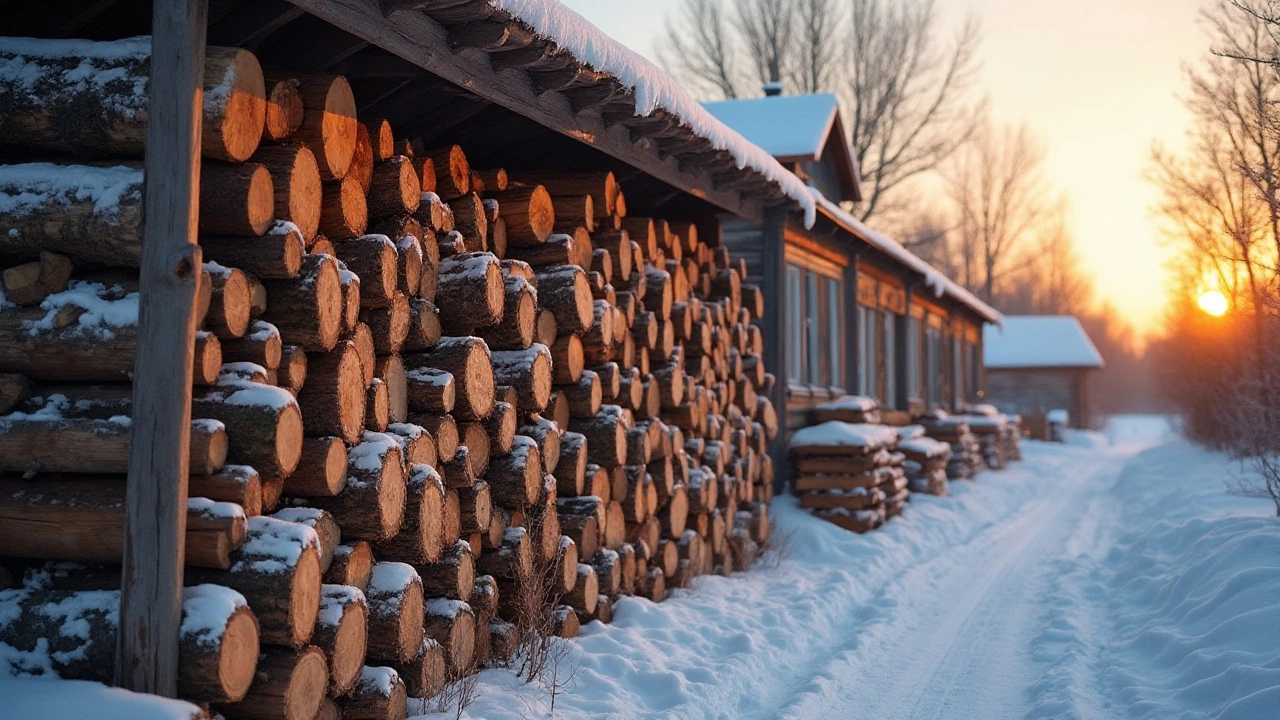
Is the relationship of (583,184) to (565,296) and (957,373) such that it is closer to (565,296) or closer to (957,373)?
(565,296)

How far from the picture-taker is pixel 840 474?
1223 cm

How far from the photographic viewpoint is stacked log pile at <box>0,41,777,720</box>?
3.98m

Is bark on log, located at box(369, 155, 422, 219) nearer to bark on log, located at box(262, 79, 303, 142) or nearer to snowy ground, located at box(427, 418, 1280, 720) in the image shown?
bark on log, located at box(262, 79, 303, 142)

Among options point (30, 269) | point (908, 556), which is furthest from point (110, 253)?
point (908, 556)

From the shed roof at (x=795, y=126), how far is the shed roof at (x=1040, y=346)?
89.8 feet

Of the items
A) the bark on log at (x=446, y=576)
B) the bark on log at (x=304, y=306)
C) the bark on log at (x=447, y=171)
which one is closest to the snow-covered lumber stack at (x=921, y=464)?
the bark on log at (x=447, y=171)

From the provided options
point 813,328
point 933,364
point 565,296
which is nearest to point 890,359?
point 933,364

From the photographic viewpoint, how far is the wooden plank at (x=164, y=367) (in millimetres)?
3697

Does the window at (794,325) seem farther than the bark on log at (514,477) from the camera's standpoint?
Yes

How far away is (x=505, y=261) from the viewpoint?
648 cm

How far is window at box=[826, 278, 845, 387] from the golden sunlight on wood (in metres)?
5.73

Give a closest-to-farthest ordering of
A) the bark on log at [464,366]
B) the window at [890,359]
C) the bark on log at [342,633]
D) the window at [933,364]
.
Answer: the bark on log at [342,633] < the bark on log at [464,366] < the window at [890,359] < the window at [933,364]

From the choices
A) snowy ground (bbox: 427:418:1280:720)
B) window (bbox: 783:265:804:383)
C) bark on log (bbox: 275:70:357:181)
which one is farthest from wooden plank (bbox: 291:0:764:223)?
window (bbox: 783:265:804:383)

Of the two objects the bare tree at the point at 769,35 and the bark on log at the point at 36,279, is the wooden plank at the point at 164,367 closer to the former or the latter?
the bark on log at the point at 36,279
